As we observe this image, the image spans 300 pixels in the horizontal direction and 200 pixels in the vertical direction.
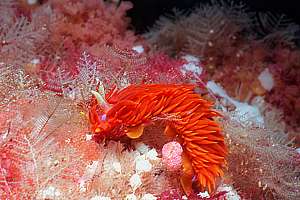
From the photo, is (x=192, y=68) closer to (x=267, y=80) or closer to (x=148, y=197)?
(x=267, y=80)

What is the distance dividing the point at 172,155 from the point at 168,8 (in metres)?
1.88

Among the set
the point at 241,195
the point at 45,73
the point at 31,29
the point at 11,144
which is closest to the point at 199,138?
the point at 241,195

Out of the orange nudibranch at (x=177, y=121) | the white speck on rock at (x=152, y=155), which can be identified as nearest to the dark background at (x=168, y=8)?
the orange nudibranch at (x=177, y=121)

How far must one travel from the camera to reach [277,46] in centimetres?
345

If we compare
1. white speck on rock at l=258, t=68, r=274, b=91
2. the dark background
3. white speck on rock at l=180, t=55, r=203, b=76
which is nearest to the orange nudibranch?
white speck on rock at l=180, t=55, r=203, b=76

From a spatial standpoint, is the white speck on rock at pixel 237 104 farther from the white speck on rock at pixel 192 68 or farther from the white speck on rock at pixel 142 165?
the white speck on rock at pixel 142 165

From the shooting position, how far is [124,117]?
1.92 m

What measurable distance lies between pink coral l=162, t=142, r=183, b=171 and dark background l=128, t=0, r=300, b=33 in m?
1.71

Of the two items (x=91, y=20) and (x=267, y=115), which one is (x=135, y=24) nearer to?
(x=91, y=20)

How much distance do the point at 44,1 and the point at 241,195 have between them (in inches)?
69.6

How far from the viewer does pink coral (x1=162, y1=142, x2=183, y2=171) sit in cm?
192

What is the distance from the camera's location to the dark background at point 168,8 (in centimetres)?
349

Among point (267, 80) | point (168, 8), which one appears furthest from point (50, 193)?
point (168, 8)

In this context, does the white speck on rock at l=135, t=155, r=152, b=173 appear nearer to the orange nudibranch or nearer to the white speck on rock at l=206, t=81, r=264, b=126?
the orange nudibranch
